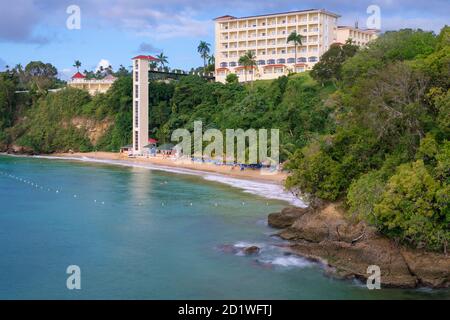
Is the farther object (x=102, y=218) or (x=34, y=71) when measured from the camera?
(x=34, y=71)

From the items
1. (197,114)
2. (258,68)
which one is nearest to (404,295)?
(197,114)

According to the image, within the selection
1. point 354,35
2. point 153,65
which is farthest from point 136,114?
point 354,35

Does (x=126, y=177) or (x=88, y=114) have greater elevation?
(x=88, y=114)

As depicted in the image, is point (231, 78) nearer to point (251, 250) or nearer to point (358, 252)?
point (251, 250)

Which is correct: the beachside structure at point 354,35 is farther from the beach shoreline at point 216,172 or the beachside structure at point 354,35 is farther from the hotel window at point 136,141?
the beach shoreline at point 216,172

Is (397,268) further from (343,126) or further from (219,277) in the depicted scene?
(343,126)

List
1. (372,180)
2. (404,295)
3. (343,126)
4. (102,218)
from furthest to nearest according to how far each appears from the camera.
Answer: (102,218)
(343,126)
(372,180)
(404,295)

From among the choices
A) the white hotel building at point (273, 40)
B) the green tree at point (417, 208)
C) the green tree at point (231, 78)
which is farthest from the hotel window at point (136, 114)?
the green tree at point (417, 208)
